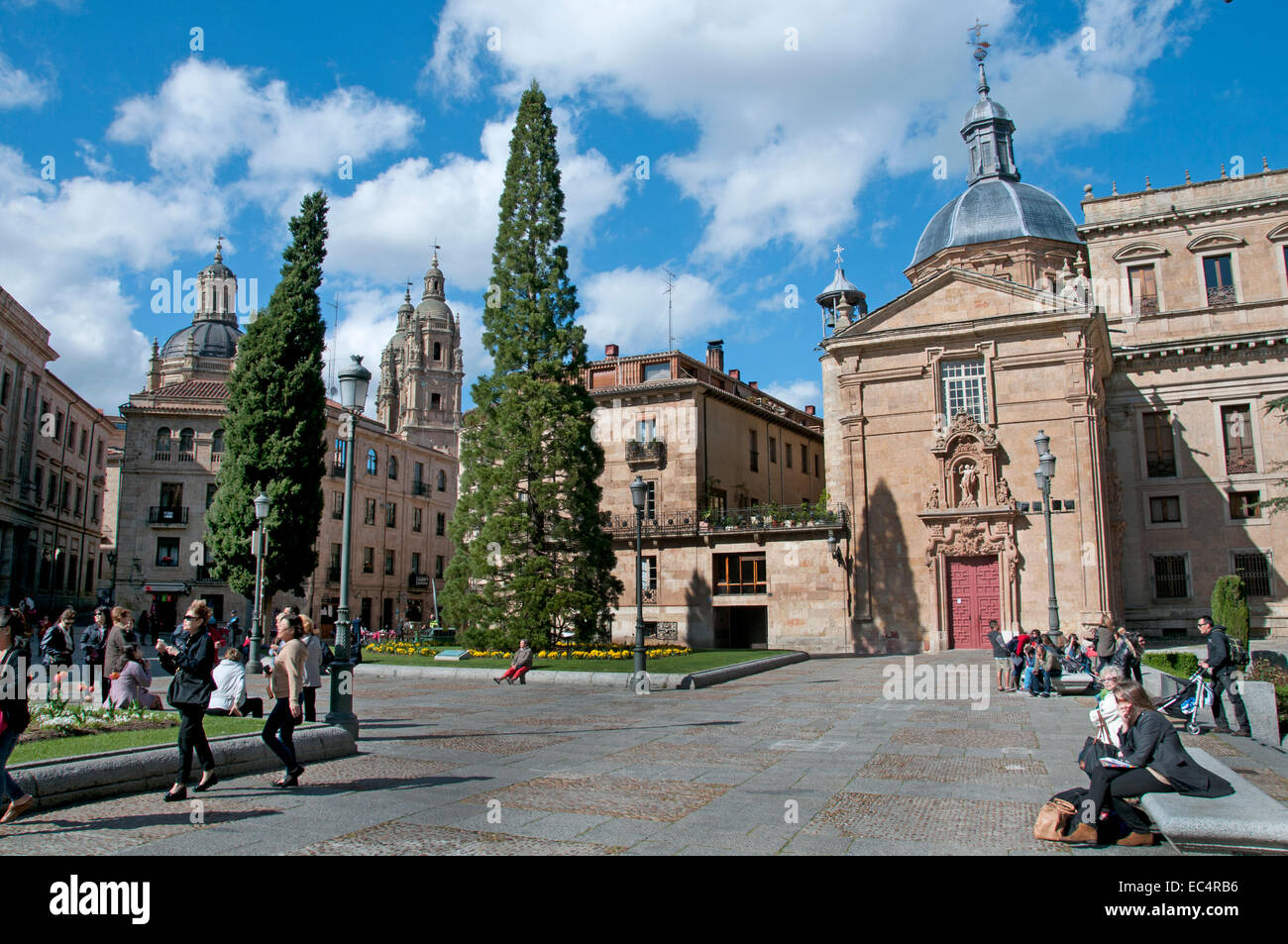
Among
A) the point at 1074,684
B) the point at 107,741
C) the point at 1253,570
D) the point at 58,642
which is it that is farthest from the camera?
the point at 1253,570

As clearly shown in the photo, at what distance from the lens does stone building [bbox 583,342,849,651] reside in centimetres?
3544

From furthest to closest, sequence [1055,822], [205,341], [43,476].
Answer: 1. [205,341]
2. [43,476]
3. [1055,822]

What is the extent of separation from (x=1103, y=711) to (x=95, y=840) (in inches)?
325

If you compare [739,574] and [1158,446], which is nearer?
[739,574]

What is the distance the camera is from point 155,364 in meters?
66.2

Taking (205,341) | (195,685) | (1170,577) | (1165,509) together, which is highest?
(205,341)

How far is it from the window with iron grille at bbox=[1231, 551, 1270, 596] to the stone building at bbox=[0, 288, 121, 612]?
54.8 meters

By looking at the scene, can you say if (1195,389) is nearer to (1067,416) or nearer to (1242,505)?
(1242,505)

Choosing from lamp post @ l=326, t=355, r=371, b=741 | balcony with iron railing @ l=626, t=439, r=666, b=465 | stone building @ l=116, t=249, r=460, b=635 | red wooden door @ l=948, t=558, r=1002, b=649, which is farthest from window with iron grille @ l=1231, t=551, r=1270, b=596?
stone building @ l=116, t=249, r=460, b=635

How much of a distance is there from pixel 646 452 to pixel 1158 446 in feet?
74.3

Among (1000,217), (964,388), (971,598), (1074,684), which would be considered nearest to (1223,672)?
(1074,684)

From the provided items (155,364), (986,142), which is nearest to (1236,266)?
(986,142)

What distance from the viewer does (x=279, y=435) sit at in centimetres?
3391
